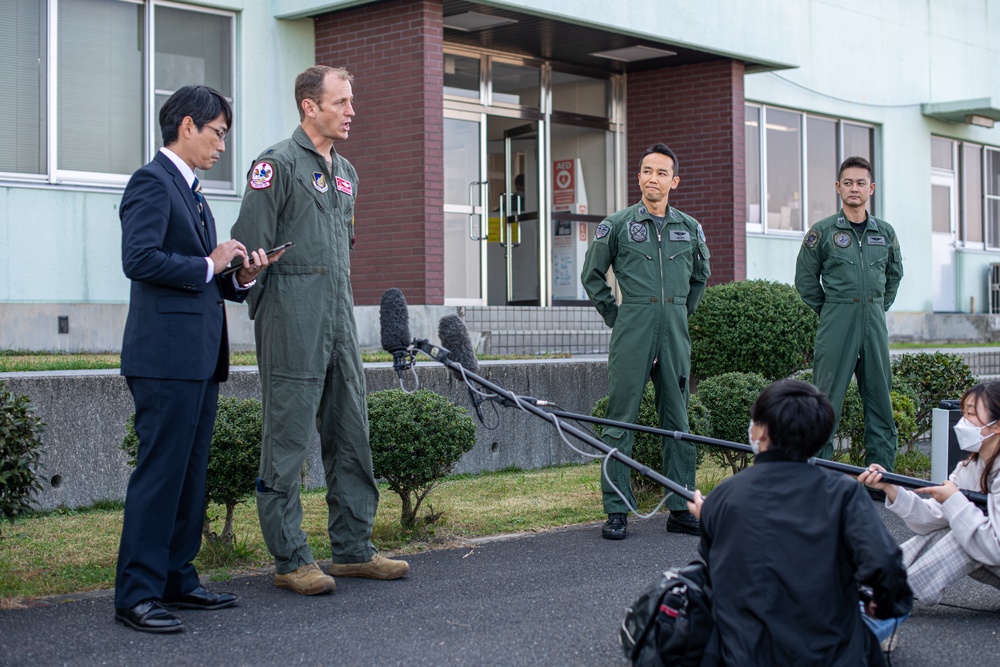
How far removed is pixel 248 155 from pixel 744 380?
6222 mm

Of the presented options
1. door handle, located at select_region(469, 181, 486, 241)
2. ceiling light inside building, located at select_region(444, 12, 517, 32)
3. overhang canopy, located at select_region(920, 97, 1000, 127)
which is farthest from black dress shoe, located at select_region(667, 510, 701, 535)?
overhang canopy, located at select_region(920, 97, 1000, 127)

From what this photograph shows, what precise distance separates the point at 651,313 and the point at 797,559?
328 centimetres

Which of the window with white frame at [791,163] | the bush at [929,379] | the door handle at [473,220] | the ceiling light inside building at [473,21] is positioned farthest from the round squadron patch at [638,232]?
the window with white frame at [791,163]

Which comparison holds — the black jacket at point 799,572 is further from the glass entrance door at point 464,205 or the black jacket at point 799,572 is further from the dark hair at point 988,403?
the glass entrance door at point 464,205

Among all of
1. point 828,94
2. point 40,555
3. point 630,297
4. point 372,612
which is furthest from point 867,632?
point 828,94

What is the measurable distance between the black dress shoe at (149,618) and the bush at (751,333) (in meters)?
6.29

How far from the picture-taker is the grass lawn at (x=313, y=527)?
5.63 m

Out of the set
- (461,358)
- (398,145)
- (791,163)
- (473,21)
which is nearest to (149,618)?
(461,358)

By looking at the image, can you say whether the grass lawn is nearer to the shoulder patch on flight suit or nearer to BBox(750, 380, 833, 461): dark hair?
the shoulder patch on flight suit

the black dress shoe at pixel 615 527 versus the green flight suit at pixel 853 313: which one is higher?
the green flight suit at pixel 853 313

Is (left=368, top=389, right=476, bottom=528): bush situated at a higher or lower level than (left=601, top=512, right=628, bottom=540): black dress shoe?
higher

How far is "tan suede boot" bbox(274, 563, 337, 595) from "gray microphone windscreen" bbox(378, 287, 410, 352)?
1006mm

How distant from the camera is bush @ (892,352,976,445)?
946cm

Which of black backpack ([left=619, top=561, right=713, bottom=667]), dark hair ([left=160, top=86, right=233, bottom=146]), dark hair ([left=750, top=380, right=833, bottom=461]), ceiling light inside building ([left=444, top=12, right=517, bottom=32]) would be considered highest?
ceiling light inside building ([left=444, top=12, right=517, bottom=32])
